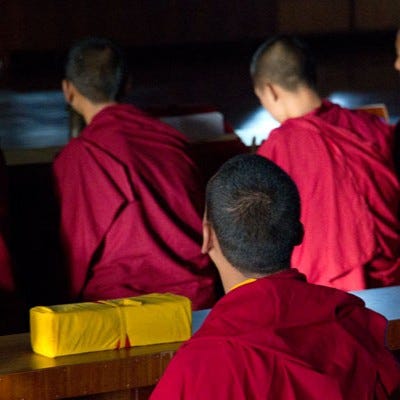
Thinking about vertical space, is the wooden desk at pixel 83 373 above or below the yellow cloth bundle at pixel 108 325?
below

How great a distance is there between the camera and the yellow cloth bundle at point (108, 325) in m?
2.56

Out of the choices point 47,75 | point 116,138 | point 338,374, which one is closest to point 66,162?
point 116,138

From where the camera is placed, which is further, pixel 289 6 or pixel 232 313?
pixel 289 6

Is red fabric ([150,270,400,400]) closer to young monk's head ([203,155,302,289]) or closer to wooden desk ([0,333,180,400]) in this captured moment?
young monk's head ([203,155,302,289])

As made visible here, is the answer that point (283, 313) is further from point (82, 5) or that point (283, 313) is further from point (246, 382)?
point (82, 5)

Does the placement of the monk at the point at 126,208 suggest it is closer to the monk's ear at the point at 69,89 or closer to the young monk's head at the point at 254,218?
the monk's ear at the point at 69,89

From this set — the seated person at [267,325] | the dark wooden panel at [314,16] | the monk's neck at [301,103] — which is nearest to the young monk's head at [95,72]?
the monk's neck at [301,103]

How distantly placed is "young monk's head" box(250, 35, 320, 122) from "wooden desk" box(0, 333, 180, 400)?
192 centimetres

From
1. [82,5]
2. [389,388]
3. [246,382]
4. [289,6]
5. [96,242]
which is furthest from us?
[289,6]

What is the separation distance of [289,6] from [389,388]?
36.3 feet

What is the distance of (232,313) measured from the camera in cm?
208

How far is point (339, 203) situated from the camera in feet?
14.0

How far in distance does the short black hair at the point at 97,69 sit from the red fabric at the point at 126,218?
0.12 m

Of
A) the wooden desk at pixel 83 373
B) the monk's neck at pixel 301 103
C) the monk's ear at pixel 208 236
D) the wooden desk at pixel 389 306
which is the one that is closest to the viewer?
the monk's ear at pixel 208 236
